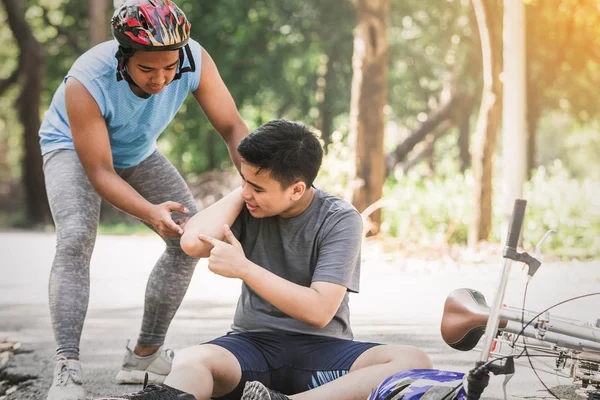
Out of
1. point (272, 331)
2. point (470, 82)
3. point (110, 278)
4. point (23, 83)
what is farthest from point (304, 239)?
point (470, 82)

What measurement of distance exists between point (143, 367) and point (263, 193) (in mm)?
1430

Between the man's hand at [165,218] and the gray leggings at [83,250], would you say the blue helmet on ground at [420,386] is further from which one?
the gray leggings at [83,250]

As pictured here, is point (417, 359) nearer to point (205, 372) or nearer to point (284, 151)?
point (205, 372)

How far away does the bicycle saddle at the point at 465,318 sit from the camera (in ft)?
9.75

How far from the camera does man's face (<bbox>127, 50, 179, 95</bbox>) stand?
3.46 metres

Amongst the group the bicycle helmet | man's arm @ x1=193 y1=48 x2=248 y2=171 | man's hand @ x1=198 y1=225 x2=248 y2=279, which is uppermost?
the bicycle helmet

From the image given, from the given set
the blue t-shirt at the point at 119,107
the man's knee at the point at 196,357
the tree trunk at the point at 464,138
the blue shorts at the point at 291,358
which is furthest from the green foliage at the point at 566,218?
the tree trunk at the point at 464,138

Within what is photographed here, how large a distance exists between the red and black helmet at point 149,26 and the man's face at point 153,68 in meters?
0.04

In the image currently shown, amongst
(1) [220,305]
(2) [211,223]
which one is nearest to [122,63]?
(2) [211,223]

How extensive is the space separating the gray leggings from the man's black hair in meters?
0.93

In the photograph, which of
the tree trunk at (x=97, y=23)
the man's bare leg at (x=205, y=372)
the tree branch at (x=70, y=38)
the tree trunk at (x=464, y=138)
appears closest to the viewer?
the man's bare leg at (x=205, y=372)

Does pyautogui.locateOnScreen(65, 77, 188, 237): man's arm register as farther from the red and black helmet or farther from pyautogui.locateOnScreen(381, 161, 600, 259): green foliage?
pyautogui.locateOnScreen(381, 161, 600, 259): green foliage

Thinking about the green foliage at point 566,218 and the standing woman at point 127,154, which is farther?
the green foliage at point 566,218

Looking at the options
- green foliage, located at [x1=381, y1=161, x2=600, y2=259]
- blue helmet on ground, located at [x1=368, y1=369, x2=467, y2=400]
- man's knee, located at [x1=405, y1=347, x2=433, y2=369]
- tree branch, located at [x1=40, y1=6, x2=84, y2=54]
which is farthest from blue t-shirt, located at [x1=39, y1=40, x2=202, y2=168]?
tree branch, located at [x1=40, y1=6, x2=84, y2=54]
